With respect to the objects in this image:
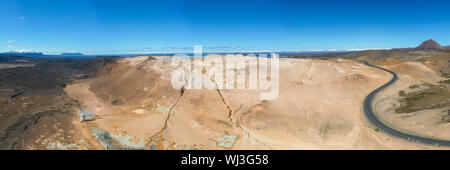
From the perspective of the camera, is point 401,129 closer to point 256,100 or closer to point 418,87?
point 256,100

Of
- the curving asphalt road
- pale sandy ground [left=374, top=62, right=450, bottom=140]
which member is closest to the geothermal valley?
pale sandy ground [left=374, top=62, right=450, bottom=140]

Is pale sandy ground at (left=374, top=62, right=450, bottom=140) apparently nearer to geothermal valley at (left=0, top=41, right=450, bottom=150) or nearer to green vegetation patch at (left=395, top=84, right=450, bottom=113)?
geothermal valley at (left=0, top=41, right=450, bottom=150)

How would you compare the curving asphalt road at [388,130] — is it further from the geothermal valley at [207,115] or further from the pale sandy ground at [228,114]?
the pale sandy ground at [228,114]

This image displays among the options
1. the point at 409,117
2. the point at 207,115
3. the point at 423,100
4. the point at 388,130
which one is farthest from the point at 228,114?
the point at 423,100

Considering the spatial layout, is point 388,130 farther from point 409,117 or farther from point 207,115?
point 207,115

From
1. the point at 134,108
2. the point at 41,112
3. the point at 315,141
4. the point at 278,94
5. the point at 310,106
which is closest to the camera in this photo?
the point at 41,112

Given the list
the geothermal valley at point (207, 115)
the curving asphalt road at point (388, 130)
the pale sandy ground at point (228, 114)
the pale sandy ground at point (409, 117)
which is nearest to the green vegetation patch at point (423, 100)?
the geothermal valley at point (207, 115)

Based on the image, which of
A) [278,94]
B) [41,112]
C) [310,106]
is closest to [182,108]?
[41,112]
